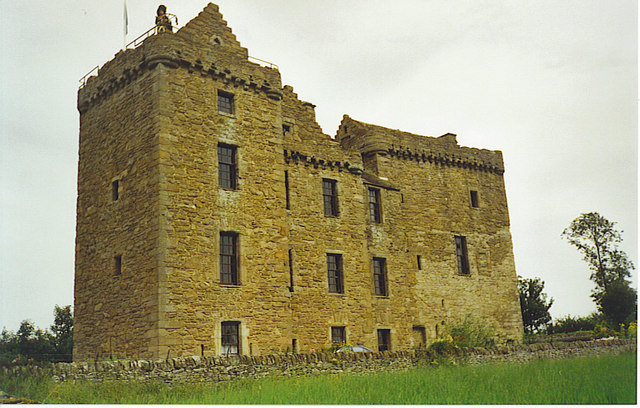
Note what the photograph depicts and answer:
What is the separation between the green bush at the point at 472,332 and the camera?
85.3 feet

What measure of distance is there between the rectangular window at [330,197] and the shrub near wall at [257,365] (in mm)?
7632

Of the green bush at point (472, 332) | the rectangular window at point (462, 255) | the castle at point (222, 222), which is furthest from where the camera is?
the rectangular window at point (462, 255)

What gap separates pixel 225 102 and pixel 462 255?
14713 millimetres

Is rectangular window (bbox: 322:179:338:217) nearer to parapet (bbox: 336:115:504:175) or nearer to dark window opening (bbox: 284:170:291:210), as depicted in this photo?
dark window opening (bbox: 284:170:291:210)

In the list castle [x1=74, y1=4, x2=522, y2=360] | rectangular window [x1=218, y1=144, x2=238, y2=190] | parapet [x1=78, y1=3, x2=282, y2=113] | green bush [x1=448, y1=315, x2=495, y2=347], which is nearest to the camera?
castle [x1=74, y1=4, x2=522, y2=360]

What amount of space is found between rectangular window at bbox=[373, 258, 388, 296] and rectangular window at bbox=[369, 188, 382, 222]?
180cm

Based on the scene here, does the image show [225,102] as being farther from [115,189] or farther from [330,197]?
[330,197]

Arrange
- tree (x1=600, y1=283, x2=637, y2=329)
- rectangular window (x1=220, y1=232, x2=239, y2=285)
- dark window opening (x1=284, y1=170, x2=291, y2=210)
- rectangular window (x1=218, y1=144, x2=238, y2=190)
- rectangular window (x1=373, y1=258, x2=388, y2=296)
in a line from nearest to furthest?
rectangular window (x1=220, y1=232, x2=239, y2=285) < rectangular window (x1=218, y1=144, x2=238, y2=190) < dark window opening (x1=284, y1=170, x2=291, y2=210) < rectangular window (x1=373, y1=258, x2=388, y2=296) < tree (x1=600, y1=283, x2=637, y2=329)

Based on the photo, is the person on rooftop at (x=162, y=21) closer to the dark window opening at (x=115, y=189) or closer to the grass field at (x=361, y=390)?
the dark window opening at (x=115, y=189)

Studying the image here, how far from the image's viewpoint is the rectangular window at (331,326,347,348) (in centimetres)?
2383

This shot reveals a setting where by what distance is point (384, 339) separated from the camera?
26.0 meters

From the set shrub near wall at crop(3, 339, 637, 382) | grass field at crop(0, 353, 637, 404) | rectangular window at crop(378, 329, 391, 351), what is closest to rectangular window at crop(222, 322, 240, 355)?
shrub near wall at crop(3, 339, 637, 382)

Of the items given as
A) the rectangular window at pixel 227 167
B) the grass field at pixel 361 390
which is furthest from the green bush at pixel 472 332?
the rectangular window at pixel 227 167

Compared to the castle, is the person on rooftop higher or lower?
higher
